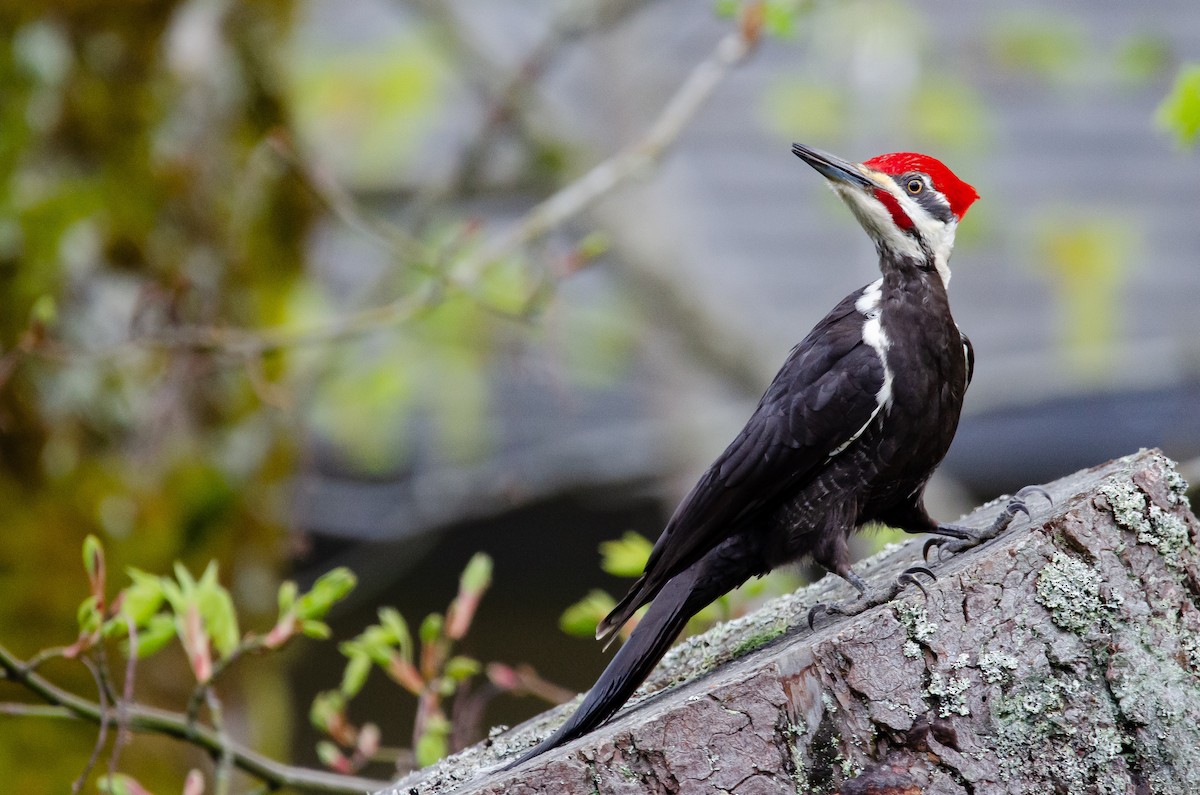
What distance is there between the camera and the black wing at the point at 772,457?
6.98 feet

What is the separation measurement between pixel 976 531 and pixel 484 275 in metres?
2.00

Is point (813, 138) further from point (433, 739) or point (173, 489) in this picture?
point (433, 739)

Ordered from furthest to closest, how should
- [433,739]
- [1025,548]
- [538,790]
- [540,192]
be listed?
[540,192] → [433,739] → [1025,548] → [538,790]

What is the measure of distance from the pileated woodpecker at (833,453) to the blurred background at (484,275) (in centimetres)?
70

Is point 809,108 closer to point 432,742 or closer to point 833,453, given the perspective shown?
point 833,453

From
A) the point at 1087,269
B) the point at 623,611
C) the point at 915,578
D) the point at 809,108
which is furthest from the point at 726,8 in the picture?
the point at 1087,269

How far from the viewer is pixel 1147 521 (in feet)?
6.06

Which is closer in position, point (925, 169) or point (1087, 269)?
point (925, 169)

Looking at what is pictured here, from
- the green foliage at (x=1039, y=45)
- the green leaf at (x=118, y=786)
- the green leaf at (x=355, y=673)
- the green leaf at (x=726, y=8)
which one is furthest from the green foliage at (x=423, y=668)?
the green foliage at (x=1039, y=45)

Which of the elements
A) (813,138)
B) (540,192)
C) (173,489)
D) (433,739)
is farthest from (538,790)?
(813,138)

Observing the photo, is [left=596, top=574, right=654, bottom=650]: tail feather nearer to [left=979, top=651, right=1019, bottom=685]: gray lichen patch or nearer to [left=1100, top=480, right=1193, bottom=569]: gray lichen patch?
[left=979, top=651, right=1019, bottom=685]: gray lichen patch

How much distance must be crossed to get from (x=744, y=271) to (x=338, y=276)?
230cm

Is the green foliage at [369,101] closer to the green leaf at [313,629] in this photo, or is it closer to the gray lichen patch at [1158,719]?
the green leaf at [313,629]

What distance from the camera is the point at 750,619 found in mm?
2266
